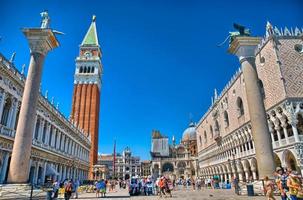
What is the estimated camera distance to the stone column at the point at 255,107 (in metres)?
13.7

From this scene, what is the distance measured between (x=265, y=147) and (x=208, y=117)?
4516 centimetres

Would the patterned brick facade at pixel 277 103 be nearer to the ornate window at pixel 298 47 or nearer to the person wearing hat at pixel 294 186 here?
the ornate window at pixel 298 47

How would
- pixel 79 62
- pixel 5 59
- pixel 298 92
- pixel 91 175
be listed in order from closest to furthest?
1. pixel 5 59
2. pixel 298 92
3. pixel 91 175
4. pixel 79 62

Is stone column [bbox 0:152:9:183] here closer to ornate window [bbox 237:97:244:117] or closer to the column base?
the column base

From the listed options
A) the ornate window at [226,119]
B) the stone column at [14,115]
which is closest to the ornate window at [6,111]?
the stone column at [14,115]

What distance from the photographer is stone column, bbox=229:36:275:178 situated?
539 inches

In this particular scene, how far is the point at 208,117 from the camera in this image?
2299 inches

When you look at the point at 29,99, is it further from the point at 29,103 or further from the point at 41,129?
the point at 41,129

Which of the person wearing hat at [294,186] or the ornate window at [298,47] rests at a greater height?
the ornate window at [298,47]

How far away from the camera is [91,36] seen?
3088 inches

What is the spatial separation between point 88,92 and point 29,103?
53882 mm

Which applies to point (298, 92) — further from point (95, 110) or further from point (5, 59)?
point (95, 110)

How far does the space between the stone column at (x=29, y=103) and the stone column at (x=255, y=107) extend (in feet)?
45.4

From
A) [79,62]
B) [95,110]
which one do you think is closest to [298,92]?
[95,110]
